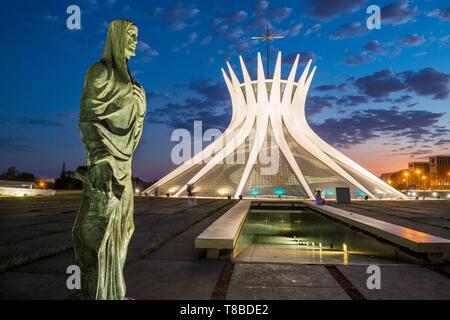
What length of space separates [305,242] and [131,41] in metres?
11.3

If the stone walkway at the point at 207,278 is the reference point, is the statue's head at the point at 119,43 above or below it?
above

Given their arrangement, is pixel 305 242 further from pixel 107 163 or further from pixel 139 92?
pixel 107 163

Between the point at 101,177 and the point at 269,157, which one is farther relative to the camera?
the point at 269,157

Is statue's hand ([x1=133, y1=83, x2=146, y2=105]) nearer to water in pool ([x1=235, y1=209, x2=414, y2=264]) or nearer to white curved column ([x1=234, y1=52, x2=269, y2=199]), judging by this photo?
water in pool ([x1=235, y1=209, x2=414, y2=264])

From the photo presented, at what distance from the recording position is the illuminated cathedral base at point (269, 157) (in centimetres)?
2697

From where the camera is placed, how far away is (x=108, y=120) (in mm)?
2521

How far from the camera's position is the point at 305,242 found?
40.5ft

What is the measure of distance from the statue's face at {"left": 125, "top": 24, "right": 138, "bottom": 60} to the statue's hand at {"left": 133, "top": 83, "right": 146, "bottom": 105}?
11.1 inches

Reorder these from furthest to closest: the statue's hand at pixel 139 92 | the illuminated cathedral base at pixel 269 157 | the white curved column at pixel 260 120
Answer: the white curved column at pixel 260 120 < the illuminated cathedral base at pixel 269 157 < the statue's hand at pixel 139 92

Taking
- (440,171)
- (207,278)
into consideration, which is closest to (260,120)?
(207,278)

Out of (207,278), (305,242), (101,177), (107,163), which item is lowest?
(305,242)

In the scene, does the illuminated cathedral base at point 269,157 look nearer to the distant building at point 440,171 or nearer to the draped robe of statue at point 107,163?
the draped robe of statue at point 107,163

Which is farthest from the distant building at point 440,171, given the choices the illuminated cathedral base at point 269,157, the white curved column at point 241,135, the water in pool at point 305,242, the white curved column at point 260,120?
the water in pool at point 305,242

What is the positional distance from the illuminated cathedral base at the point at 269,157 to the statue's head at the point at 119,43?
23339mm
